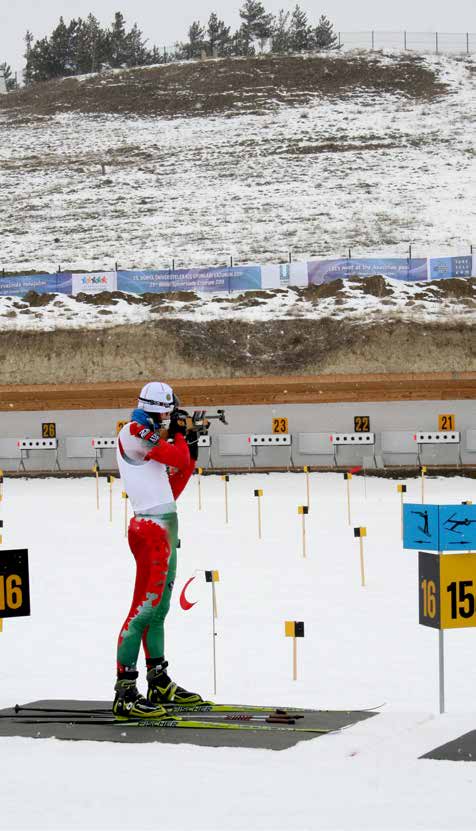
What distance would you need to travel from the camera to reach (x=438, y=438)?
26781mm

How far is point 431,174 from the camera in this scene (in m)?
48.9

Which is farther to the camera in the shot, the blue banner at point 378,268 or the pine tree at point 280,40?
the pine tree at point 280,40

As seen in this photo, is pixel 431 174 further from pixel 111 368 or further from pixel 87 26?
pixel 87 26

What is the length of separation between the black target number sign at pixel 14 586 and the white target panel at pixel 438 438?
19.9m

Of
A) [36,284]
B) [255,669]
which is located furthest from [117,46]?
[255,669]

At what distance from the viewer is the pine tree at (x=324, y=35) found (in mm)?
76750

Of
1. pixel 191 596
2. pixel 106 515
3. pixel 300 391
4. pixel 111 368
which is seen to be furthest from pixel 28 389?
pixel 191 596

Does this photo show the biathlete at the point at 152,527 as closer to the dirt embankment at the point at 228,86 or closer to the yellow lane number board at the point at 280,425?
the yellow lane number board at the point at 280,425

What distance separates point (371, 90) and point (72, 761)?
5737cm

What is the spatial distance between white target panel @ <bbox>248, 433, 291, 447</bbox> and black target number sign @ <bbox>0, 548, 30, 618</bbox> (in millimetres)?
20168

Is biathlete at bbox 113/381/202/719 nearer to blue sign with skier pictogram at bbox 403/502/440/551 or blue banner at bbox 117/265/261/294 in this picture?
blue sign with skier pictogram at bbox 403/502/440/551

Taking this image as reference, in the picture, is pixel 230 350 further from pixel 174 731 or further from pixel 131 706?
pixel 174 731

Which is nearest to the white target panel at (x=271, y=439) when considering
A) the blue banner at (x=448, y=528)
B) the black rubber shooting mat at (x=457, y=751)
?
the blue banner at (x=448, y=528)

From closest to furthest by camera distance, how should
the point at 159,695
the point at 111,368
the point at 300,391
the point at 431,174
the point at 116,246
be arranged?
1. the point at 159,695
2. the point at 300,391
3. the point at 111,368
4. the point at 116,246
5. the point at 431,174
